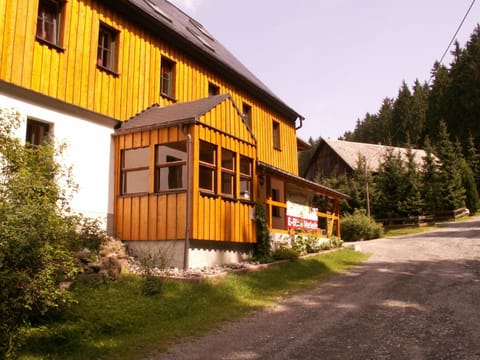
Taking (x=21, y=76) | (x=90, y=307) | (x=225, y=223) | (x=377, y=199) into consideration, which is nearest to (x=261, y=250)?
(x=225, y=223)

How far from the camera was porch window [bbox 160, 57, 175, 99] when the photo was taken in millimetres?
15698

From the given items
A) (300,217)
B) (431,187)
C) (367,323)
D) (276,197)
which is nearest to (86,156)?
(367,323)

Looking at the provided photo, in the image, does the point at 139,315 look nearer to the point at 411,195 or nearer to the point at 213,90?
the point at 213,90

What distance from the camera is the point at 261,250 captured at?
1483 centimetres

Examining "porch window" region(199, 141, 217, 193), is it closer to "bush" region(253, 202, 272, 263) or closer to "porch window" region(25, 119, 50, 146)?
"bush" region(253, 202, 272, 263)

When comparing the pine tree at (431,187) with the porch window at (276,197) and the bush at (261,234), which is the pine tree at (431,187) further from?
the bush at (261,234)

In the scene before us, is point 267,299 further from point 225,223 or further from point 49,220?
point 49,220

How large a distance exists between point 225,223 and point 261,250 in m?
2.29

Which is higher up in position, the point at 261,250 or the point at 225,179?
the point at 225,179

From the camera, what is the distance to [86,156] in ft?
40.4

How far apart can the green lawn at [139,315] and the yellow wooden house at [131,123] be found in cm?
179

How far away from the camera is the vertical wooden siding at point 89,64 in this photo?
10.5 meters

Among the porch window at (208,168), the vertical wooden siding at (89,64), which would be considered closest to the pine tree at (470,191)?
the vertical wooden siding at (89,64)

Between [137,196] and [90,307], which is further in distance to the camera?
[137,196]
